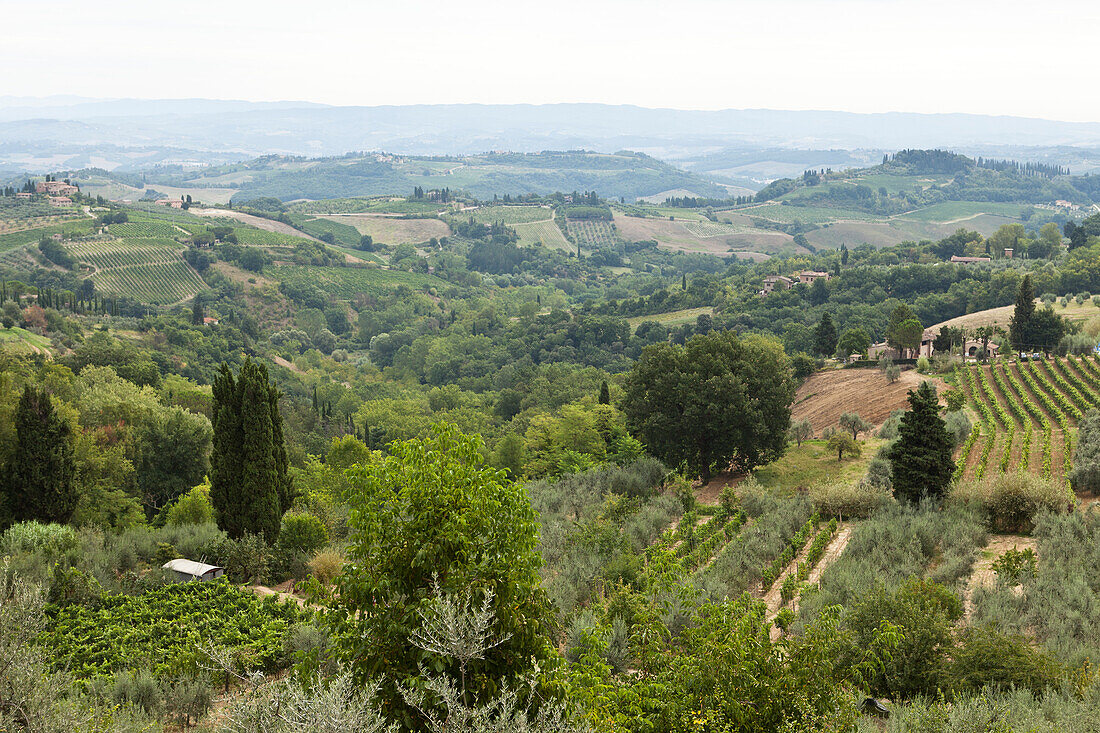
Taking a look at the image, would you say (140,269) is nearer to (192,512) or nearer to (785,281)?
(785,281)

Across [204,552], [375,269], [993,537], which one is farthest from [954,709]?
[375,269]

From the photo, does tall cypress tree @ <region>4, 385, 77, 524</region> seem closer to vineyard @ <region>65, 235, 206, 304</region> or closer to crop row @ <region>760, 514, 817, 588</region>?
crop row @ <region>760, 514, 817, 588</region>

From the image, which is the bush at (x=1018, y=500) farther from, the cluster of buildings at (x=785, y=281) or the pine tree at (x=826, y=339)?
the cluster of buildings at (x=785, y=281)

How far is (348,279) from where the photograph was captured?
14638 cm

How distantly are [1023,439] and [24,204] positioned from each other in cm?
16657

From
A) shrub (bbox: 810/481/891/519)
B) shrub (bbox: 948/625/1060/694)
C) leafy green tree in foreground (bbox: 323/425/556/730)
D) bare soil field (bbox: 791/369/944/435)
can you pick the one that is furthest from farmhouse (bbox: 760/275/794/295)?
leafy green tree in foreground (bbox: 323/425/556/730)

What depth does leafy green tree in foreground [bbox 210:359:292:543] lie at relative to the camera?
21.1m

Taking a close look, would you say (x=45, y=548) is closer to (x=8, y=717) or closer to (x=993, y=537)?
(x=8, y=717)

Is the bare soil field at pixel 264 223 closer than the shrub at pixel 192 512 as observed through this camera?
No

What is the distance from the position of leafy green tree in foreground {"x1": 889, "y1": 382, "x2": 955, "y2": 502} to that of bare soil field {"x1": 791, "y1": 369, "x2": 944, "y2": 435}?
62.1ft

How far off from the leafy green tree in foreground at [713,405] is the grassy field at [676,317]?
7743 centimetres

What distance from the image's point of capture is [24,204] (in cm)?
14425

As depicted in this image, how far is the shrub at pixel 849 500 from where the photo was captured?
21.7 meters

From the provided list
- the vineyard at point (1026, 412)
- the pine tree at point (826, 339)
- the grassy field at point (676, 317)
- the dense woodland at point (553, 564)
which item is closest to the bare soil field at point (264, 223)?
the grassy field at point (676, 317)
